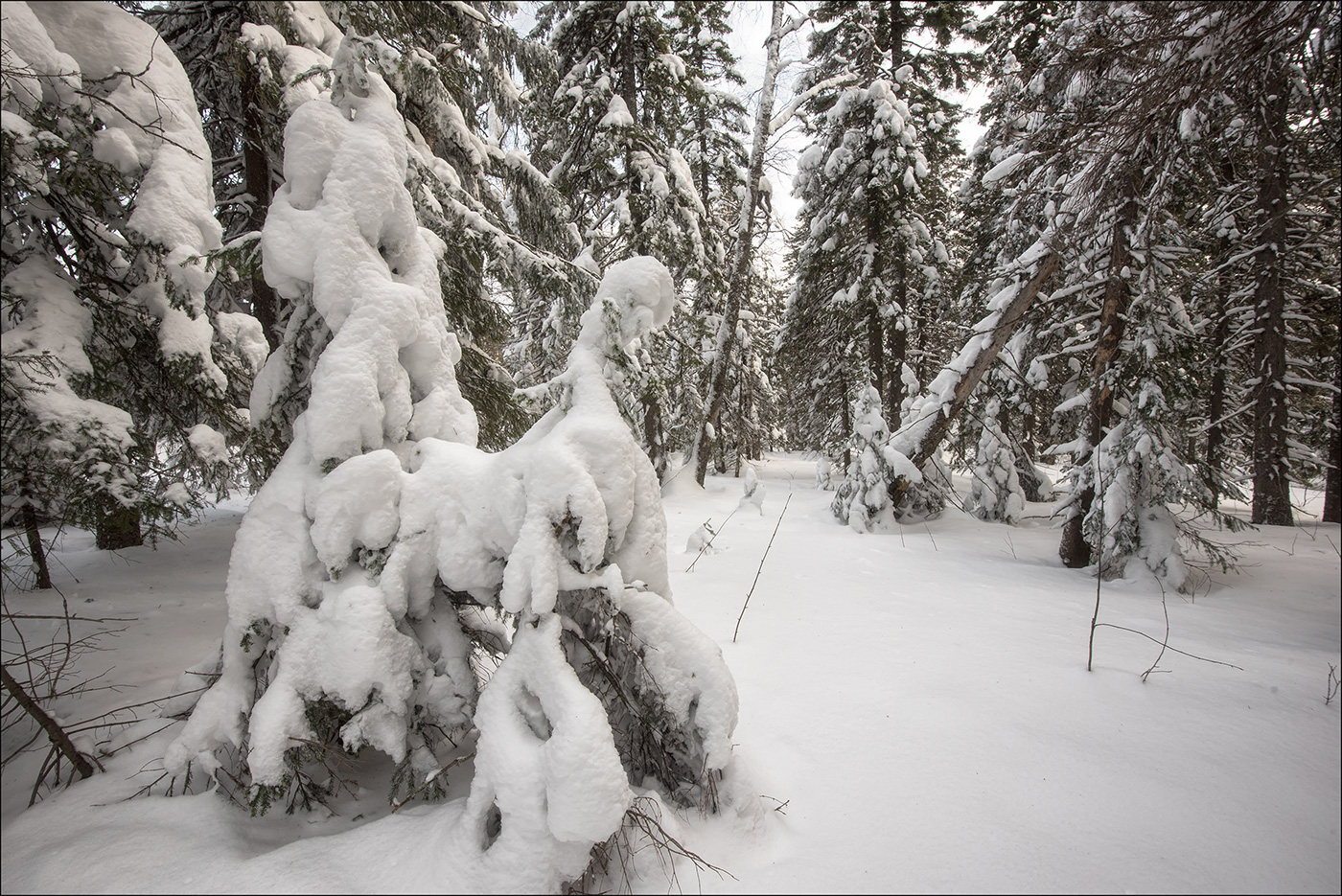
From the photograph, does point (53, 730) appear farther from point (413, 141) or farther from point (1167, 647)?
point (1167, 647)

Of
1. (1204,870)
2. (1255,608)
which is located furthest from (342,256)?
(1255,608)

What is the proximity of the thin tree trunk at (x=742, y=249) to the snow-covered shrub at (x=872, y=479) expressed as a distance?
3.79 metres

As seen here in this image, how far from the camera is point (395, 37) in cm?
408

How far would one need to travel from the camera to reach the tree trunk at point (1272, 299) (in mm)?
2246

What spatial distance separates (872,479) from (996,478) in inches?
112

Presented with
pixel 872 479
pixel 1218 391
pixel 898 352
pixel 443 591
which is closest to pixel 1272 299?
pixel 443 591

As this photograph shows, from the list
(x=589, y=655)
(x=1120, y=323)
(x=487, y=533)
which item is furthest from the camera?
(x=1120, y=323)

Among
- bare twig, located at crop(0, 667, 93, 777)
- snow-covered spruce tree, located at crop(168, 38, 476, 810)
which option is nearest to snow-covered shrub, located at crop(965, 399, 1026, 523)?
snow-covered spruce tree, located at crop(168, 38, 476, 810)

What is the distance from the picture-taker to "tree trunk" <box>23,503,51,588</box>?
9.89ft

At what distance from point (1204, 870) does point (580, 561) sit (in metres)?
2.25

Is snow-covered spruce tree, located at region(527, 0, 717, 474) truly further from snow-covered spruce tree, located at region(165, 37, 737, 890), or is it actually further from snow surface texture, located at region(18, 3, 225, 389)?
snow-covered spruce tree, located at region(165, 37, 737, 890)

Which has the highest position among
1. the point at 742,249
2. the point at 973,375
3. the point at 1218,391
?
the point at 742,249

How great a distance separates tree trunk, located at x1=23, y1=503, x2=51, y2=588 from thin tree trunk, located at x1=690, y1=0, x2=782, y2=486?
9965 millimetres

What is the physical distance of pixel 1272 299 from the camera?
2.47m
